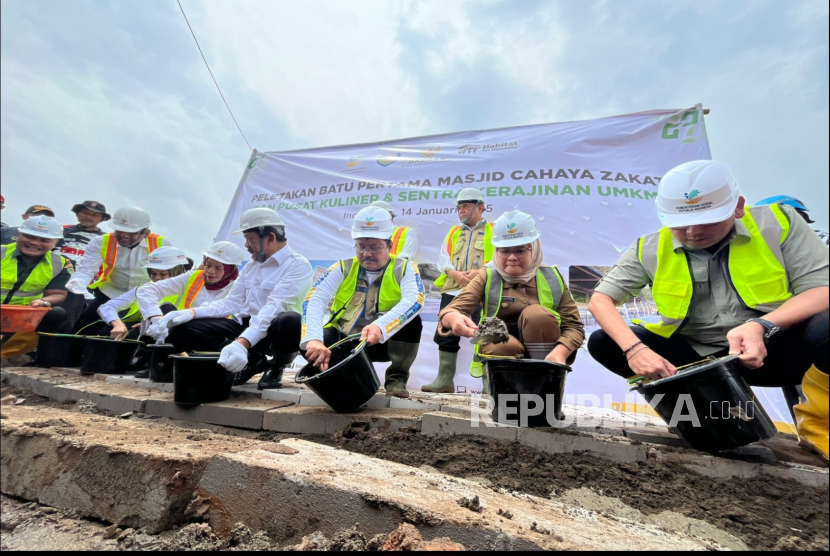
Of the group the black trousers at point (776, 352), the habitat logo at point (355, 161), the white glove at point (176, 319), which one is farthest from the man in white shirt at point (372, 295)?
the habitat logo at point (355, 161)

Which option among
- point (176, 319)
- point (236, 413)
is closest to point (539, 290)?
point (236, 413)

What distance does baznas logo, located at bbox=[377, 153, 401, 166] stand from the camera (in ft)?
18.3

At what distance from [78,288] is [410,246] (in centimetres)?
311

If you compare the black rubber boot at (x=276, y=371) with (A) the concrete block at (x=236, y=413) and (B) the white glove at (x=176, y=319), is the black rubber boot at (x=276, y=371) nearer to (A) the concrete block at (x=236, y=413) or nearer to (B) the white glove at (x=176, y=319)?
(A) the concrete block at (x=236, y=413)

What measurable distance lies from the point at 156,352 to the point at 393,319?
1.99 metres

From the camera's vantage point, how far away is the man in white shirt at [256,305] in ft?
9.87

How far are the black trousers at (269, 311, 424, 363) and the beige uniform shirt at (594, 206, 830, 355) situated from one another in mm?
1307

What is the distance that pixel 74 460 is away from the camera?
60.1 inches

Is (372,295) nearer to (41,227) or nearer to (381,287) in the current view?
(381,287)

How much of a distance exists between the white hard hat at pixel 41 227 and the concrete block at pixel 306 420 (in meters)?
1.67

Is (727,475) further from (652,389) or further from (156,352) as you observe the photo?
(156,352)

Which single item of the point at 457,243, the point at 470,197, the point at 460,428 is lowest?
the point at 460,428

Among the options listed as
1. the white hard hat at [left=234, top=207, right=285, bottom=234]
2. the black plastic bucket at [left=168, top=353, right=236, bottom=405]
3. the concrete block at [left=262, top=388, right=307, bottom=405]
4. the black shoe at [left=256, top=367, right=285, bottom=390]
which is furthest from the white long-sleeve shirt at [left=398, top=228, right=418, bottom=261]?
the black plastic bucket at [left=168, top=353, right=236, bottom=405]

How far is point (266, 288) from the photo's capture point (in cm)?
319
